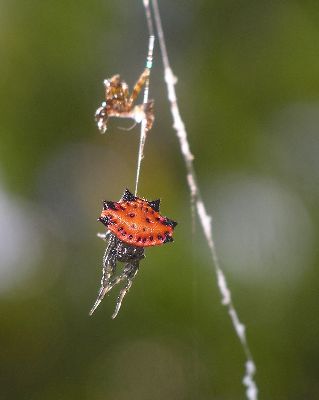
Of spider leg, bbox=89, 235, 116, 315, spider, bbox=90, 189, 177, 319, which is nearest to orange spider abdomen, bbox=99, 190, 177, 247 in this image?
spider, bbox=90, 189, 177, 319

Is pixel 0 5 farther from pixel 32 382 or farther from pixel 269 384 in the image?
pixel 269 384

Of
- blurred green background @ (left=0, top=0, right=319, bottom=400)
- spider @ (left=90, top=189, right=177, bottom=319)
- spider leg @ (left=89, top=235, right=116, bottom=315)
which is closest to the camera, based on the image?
spider @ (left=90, top=189, right=177, bottom=319)

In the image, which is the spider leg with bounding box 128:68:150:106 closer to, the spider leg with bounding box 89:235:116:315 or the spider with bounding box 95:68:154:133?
the spider with bounding box 95:68:154:133

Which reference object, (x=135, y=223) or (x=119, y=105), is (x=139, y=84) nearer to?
(x=119, y=105)

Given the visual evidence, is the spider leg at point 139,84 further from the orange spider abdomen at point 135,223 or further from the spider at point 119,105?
the orange spider abdomen at point 135,223

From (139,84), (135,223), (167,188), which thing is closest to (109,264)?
(135,223)

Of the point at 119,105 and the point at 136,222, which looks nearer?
the point at 136,222
